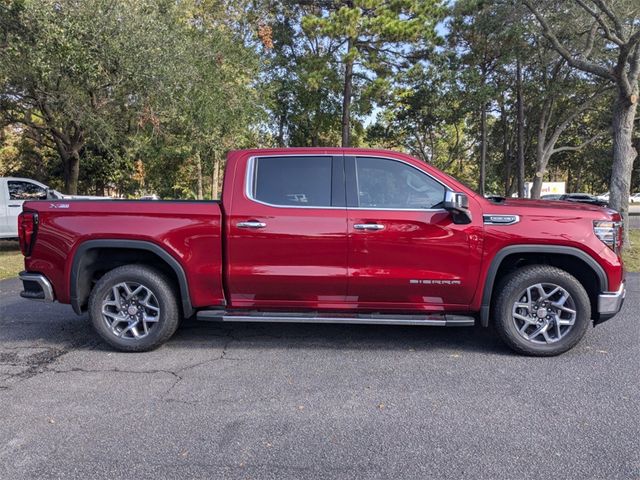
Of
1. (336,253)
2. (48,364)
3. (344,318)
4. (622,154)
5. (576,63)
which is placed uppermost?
(576,63)

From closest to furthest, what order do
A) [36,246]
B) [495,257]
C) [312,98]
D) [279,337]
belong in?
[495,257] → [36,246] → [279,337] → [312,98]

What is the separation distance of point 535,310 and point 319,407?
7.42 feet

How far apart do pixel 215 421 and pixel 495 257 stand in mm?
2731

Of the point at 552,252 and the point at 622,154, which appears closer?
the point at 552,252

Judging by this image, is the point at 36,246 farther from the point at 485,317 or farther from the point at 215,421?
the point at 485,317

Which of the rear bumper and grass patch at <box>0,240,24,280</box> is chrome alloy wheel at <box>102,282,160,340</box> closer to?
the rear bumper

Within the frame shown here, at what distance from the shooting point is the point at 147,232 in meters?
4.45

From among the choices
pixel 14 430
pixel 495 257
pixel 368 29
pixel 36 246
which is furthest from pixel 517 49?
pixel 14 430

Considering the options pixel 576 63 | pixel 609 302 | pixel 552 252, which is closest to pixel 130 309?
pixel 552 252

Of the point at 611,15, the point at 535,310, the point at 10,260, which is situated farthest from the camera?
the point at 10,260

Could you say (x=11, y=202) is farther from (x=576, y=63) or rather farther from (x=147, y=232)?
(x=576, y=63)

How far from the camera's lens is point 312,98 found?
83.0 feet

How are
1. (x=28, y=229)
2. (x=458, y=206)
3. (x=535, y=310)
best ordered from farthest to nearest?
(x=28, y=229), (x=535, y=310), (x=458, y=206)

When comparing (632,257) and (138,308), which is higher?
(138,308)
